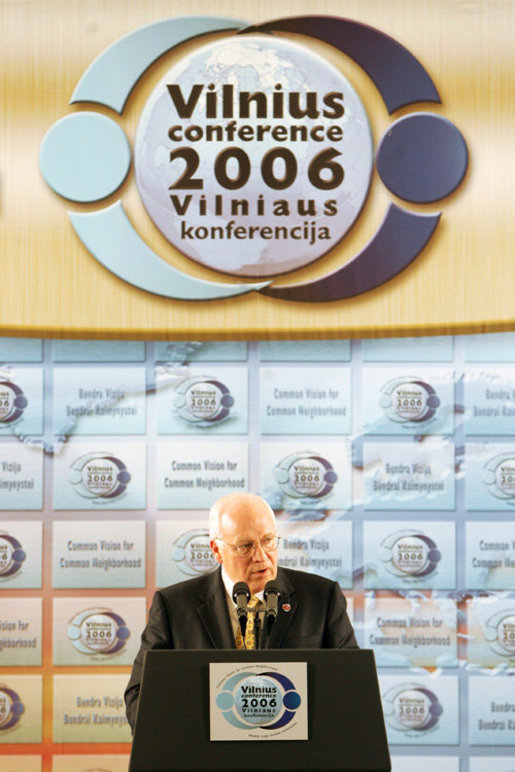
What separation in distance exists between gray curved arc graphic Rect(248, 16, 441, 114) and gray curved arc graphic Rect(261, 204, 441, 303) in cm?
41

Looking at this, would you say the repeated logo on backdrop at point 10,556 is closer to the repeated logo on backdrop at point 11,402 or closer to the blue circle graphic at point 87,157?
the repeated logo on backdrop at point 11,402

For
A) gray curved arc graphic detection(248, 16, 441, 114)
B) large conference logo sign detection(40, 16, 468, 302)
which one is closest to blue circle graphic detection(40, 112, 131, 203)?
large conference logo sign detection(40, 16, 468, 302)

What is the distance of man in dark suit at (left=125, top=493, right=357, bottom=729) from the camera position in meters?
2.57

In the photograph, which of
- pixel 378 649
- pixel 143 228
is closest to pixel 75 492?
pixel 143 228

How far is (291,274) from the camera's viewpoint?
3.31 metres

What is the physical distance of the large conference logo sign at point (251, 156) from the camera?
→ 3301 millimetres

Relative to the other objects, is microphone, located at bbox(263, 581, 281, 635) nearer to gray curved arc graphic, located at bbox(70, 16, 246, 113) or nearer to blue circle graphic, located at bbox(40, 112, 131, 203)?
blue circle graphic, located at bbox(40, 112, 131, 203)

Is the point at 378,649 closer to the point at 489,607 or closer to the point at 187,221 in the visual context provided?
the point at 489,607

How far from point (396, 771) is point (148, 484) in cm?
134

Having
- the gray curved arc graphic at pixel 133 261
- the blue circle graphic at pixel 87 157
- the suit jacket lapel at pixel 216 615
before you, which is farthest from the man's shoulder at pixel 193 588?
the blue circle graphic at pixel 87 157

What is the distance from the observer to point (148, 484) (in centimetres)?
332

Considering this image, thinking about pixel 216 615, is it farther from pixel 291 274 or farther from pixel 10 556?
pixel 291 274

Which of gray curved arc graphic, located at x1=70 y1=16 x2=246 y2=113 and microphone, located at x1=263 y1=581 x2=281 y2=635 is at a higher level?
gray curved arc graphic, located at x1=70 y1=16 x2=246 y2=113

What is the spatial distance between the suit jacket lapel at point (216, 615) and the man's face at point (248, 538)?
3.7 inches
